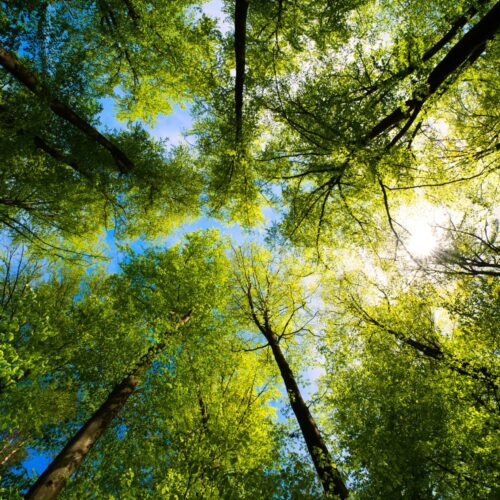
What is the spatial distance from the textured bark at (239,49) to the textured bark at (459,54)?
136 inches

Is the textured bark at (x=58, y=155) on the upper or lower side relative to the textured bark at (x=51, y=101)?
upper

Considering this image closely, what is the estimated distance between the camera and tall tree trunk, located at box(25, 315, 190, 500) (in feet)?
17.5

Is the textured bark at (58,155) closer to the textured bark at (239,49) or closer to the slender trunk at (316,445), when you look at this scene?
the textured bark at (239,49)

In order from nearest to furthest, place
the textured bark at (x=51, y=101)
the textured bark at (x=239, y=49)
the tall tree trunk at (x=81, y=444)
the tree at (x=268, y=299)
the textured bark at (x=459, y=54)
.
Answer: the textured bark at (x=459, y=54)
the textured bark at (x=239, y=49)
the tall tree trunk at (x=81, y=444)
the textured bark at (x=51, y=101)
the tree at (x=268, y=299)

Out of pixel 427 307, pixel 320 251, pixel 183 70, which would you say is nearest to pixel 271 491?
pixel 320 251

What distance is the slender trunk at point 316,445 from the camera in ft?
18.3

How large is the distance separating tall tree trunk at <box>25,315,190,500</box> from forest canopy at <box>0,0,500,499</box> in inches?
1.7

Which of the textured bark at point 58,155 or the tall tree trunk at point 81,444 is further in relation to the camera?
the textured bark at point 58,155

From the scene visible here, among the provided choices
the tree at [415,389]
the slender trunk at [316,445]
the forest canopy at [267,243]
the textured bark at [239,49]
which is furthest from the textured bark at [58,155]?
the tree at [415,389]

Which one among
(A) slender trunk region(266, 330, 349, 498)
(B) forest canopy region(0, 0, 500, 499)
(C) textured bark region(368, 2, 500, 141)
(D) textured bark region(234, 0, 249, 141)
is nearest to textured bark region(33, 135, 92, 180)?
(B) forest canopy region(0, 0, 500, 499)

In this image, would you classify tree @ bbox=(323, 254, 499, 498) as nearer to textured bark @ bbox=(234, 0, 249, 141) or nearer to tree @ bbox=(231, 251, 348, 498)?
tree @ bbox=(231, 251, 348, 498)

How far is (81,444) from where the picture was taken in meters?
6.21

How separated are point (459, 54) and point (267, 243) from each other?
6.71 metres

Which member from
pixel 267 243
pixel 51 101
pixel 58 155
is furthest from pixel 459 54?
pixel 58 155
